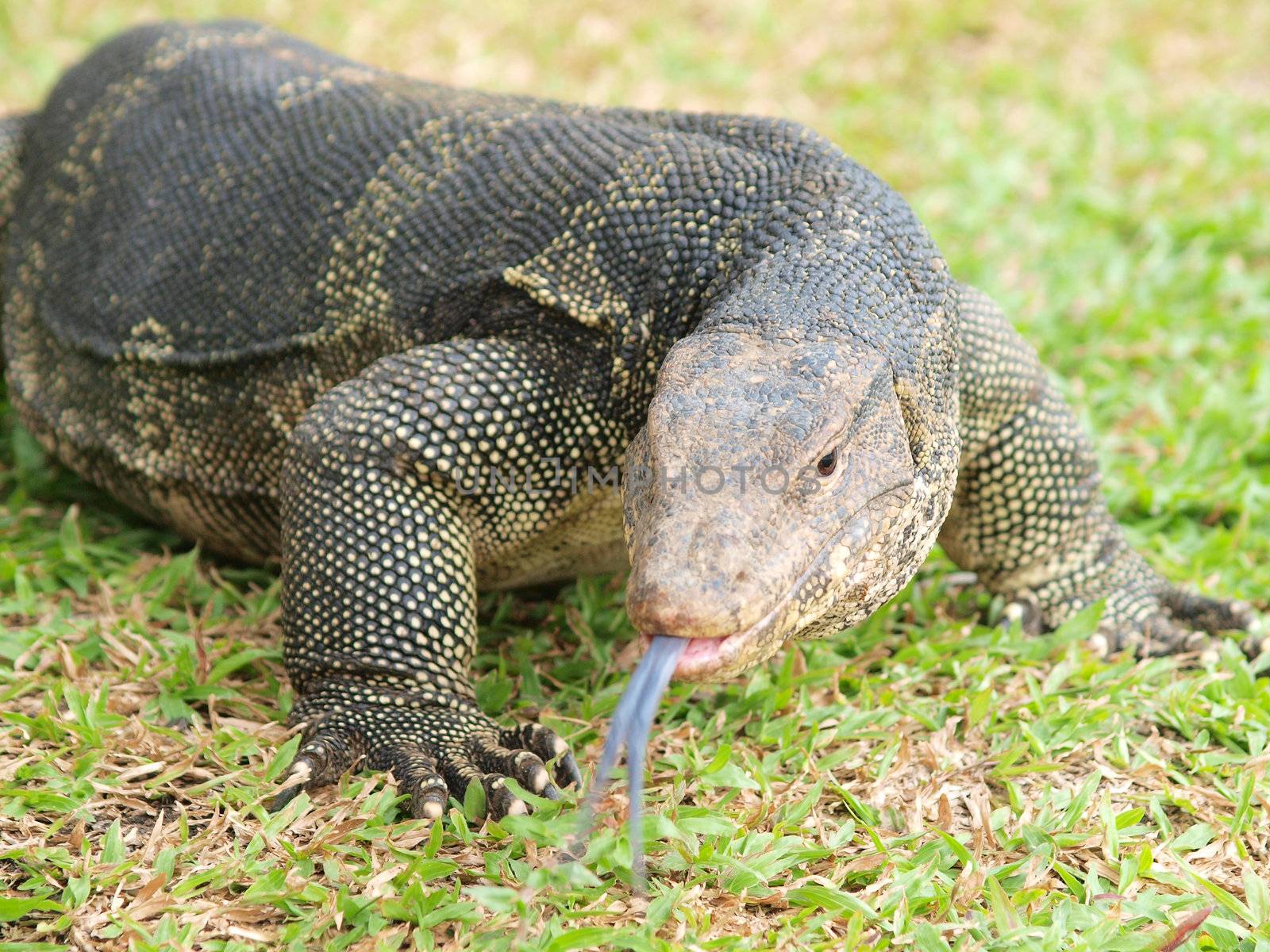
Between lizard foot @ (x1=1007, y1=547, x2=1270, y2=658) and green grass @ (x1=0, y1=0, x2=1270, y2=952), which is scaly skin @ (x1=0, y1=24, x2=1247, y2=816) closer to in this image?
lizard foot @ (x1=1007, y1=547, x2=1270, y2=658)

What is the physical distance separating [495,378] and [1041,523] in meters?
2.18

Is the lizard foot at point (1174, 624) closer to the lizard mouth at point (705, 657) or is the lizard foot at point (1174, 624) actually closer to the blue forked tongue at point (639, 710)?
the lizard mouth at point (705, 657)

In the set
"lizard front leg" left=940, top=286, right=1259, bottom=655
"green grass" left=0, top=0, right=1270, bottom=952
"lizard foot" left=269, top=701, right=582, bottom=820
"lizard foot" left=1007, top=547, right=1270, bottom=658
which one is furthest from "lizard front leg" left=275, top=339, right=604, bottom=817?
"lizard foot" left=1007, top=547, right=1270, bottom=658

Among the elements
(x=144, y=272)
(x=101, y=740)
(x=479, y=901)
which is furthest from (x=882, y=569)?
(x=144, y=272)

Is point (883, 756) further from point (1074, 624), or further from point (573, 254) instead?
point (573, 254)

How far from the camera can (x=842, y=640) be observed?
4.60m

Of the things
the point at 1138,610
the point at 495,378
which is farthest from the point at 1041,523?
the point at 495,378

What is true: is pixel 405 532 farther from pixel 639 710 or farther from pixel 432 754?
pixel 639 710

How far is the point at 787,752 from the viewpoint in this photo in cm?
391

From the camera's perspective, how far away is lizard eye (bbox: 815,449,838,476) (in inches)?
123

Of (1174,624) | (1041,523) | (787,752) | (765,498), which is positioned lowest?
(787,752)

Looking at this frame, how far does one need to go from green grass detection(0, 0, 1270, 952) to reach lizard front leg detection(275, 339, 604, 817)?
25cm

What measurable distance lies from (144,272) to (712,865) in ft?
10.6

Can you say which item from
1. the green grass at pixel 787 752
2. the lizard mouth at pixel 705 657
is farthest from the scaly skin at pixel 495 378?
the green grass at pixel 787 752
